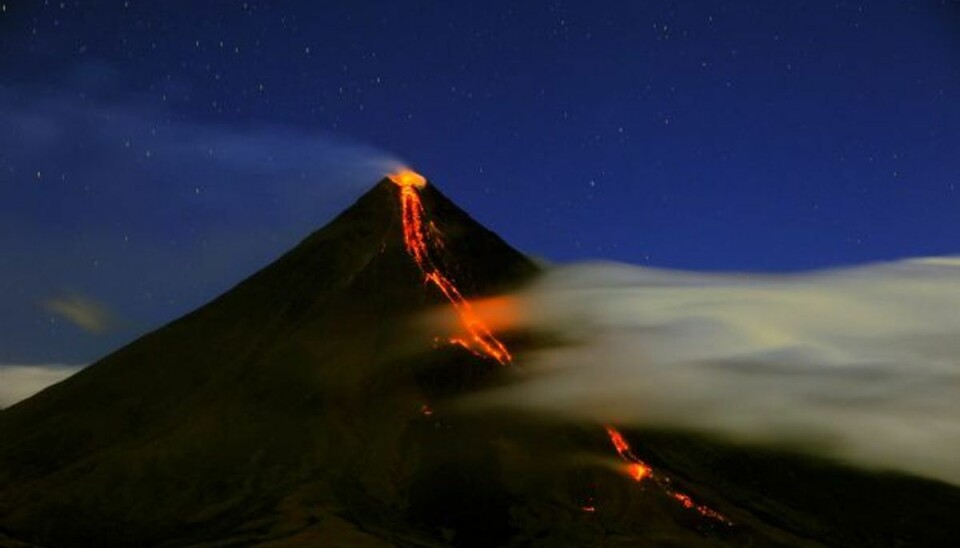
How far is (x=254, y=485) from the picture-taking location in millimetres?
195875

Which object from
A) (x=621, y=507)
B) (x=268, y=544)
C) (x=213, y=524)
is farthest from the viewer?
(x=621, y=507)

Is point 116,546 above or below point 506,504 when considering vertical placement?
below

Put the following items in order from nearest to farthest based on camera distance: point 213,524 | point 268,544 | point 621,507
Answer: point 268,544
point 213,524
point 621,507

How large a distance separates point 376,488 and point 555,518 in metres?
29.3

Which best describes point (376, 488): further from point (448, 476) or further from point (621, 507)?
point (621, 507)

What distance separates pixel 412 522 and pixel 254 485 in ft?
92.9

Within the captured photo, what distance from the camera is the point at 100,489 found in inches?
7618

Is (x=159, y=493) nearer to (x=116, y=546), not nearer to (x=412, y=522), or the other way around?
(x=116, y=546)

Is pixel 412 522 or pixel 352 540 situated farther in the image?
pixel 412 522

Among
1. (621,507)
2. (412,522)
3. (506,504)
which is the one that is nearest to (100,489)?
(412,522)

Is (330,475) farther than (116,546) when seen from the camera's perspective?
Yes

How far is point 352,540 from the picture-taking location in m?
174

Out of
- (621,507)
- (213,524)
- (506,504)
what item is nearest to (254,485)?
(213,524)

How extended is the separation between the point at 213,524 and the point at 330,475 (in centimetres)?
2228
